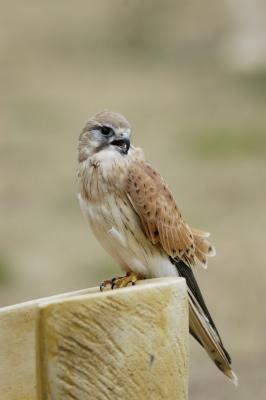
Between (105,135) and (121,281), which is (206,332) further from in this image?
(105,135)

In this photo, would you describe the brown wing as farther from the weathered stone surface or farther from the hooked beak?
the weathered stone surface

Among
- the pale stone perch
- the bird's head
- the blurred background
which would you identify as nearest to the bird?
the bird's head

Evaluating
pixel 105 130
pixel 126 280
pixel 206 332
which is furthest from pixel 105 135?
pixel 206 332

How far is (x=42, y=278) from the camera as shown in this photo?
39.1 feet

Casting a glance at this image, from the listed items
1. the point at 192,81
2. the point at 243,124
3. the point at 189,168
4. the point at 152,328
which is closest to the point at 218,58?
the point at 192,81

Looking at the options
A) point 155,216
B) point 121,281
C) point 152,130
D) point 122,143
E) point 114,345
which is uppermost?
point 122,143

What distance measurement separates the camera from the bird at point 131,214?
17.6 feet

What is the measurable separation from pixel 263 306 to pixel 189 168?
16.4 feet

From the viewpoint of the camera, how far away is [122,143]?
539 cm

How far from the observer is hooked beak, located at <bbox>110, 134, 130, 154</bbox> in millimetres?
5354

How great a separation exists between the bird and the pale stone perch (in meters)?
1.21

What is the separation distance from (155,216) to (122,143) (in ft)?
1.00

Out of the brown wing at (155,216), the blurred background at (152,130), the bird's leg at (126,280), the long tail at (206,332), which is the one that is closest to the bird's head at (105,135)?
the brown wing at (155,216)

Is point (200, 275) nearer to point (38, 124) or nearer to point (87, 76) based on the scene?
point (38, 124)
